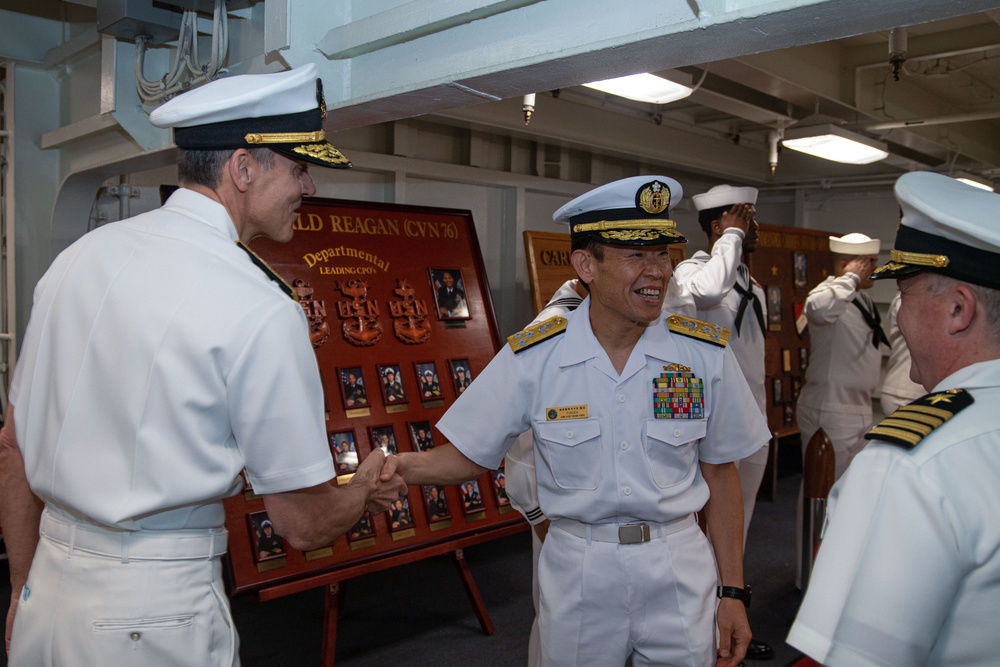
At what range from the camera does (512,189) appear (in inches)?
251

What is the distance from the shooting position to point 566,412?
1.99 metres

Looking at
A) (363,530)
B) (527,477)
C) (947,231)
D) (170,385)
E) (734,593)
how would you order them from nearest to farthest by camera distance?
1. (947,231)
2. (170,385)
3. (734,593)
4. (527,477)
5. (363,530)

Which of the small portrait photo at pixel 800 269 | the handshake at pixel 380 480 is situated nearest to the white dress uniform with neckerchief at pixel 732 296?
the handshake at pixel 380 480

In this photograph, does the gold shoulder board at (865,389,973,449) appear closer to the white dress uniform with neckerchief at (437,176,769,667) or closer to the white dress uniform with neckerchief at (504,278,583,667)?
the white dress uniform with neckerchief at (437,176,769,667)

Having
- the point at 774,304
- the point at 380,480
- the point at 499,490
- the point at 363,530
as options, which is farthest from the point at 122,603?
the point at 774,304

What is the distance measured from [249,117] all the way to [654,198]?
102 centimetres

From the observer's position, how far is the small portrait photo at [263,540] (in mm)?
3232

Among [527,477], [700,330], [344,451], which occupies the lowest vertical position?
[344,451]

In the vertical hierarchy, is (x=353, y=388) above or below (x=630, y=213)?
below

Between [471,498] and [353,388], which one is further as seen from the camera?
[471,498]

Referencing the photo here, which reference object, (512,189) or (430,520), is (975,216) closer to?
(430,520)

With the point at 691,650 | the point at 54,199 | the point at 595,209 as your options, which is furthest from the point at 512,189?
the point at 691,650

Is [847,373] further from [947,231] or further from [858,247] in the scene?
[947,231]

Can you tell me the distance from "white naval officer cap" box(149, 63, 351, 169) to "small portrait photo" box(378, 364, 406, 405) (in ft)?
7.60
